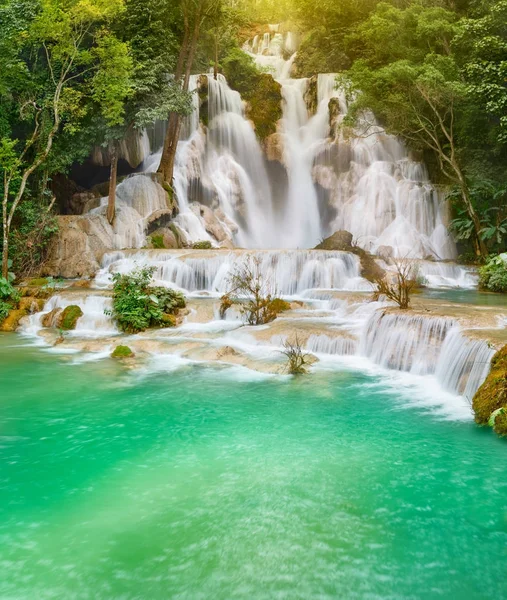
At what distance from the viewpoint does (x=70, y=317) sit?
13.5m

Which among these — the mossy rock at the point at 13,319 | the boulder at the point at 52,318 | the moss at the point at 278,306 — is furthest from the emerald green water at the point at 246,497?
the mossy rock at the point at 13,319

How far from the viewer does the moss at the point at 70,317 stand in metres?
13.5

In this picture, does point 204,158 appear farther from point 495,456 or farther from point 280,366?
point 495,456

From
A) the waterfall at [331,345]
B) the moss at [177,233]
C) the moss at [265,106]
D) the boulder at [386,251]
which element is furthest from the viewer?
the moss at [265,106]

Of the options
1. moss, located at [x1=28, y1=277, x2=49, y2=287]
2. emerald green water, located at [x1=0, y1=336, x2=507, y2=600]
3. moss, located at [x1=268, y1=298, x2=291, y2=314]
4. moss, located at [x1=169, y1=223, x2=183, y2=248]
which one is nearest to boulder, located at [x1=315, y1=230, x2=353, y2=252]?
moss, located at [x1=169, y1=223, x2=183, y2=248]

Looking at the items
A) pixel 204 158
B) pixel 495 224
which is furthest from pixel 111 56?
pixel 495 224

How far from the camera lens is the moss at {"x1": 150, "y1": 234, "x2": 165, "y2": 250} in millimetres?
21031

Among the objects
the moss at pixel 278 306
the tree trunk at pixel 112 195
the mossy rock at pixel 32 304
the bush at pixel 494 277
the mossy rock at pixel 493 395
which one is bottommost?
the mossy rock at pixel 493 395

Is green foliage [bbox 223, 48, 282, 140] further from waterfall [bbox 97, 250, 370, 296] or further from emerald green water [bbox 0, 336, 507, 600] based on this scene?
emerald green water [bbox 0, 336, 507, 600]

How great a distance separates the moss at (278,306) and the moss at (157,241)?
901 centimetres

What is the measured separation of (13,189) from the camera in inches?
736

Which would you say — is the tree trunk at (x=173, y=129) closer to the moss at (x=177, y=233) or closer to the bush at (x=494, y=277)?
the moss at (x=177, y=233)

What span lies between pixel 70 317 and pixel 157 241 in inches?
324

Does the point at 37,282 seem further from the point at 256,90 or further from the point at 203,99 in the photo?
the point at 256,90
